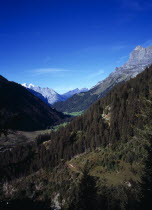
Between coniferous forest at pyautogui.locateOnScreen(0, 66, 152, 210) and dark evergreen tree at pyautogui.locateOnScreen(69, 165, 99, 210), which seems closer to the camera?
dark evergreen tree at pyautogui.locateOnScreen(69, 165, 99, 210)

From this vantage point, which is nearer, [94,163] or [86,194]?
[86,194]

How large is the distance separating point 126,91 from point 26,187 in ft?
359

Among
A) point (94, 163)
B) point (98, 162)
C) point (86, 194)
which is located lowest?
point (94, 163)

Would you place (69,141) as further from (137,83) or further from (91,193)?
(91,193)

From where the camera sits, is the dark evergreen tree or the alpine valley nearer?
the alpine valley

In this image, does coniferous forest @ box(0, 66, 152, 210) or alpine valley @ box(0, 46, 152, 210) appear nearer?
alpine valley @ box(0, 46, 152, 210)

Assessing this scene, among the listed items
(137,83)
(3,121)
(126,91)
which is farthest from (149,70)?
(3,121)

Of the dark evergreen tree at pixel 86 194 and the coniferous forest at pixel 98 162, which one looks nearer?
the dark evergreen tree at pixel 86 194

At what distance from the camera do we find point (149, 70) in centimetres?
16138

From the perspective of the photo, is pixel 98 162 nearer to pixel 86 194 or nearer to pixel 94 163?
pixel 94 163

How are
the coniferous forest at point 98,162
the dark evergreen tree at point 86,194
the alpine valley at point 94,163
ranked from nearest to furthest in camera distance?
the alpine valley at point 94,163
the dark evergreen tree at point 86,194
the coniferous forest at point 98,162

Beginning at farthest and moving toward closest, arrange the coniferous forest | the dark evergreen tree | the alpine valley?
the coniferous forest, the dark evergreen tree, the alpine valley

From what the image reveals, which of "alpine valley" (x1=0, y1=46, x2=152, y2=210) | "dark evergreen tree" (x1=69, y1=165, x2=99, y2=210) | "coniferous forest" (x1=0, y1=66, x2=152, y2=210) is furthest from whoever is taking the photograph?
"coniferous forest" (x1=0, y1=66, x2=152, y2=210)

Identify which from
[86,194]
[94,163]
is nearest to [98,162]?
[94,163]
